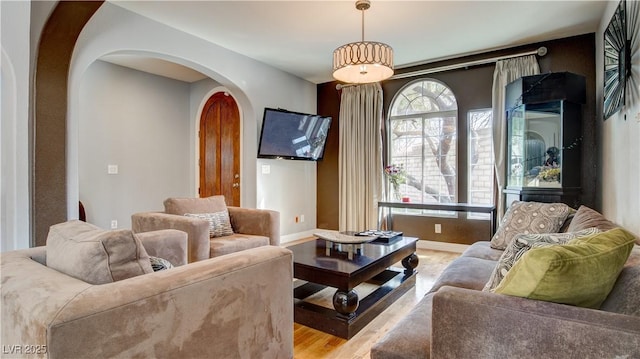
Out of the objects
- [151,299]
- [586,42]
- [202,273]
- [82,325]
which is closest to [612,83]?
[586,42]

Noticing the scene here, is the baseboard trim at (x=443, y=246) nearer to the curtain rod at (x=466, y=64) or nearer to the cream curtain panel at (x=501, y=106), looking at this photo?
the cream curtain panel at (x=501, y=106)

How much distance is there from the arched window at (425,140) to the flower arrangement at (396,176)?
0.05 m

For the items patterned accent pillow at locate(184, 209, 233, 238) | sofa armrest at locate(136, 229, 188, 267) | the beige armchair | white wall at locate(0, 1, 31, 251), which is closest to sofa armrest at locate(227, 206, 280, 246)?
the beige armchair

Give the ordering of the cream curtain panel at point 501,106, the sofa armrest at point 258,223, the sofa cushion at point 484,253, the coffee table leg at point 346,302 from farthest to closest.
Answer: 1. the cream curtain panel at point 501,106
2. the sofa armrest at point 258,223
3. the sofa cushion at point 484,253
4. the coffee table leg at point 346,302

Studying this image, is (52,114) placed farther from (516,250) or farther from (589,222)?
(589,222)

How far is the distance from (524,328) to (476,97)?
398 centimetres

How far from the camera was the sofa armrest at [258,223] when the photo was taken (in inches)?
135

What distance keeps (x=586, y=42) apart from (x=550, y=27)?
1.77 ft

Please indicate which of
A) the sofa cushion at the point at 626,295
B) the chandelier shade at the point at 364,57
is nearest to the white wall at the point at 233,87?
the chandelier shade at the point at 364,57

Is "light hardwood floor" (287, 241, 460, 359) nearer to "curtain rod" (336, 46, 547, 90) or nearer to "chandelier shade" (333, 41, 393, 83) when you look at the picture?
"chandelier shade" (333, 41, 393, 83)

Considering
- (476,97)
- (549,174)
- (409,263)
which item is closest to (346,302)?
(409,263)

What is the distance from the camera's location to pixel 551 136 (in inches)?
132

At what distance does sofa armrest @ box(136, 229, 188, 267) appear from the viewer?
6.70 ft

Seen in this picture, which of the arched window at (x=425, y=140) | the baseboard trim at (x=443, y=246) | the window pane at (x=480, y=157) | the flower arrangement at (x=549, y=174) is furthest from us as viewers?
the arched window at (x=425, y=140)
